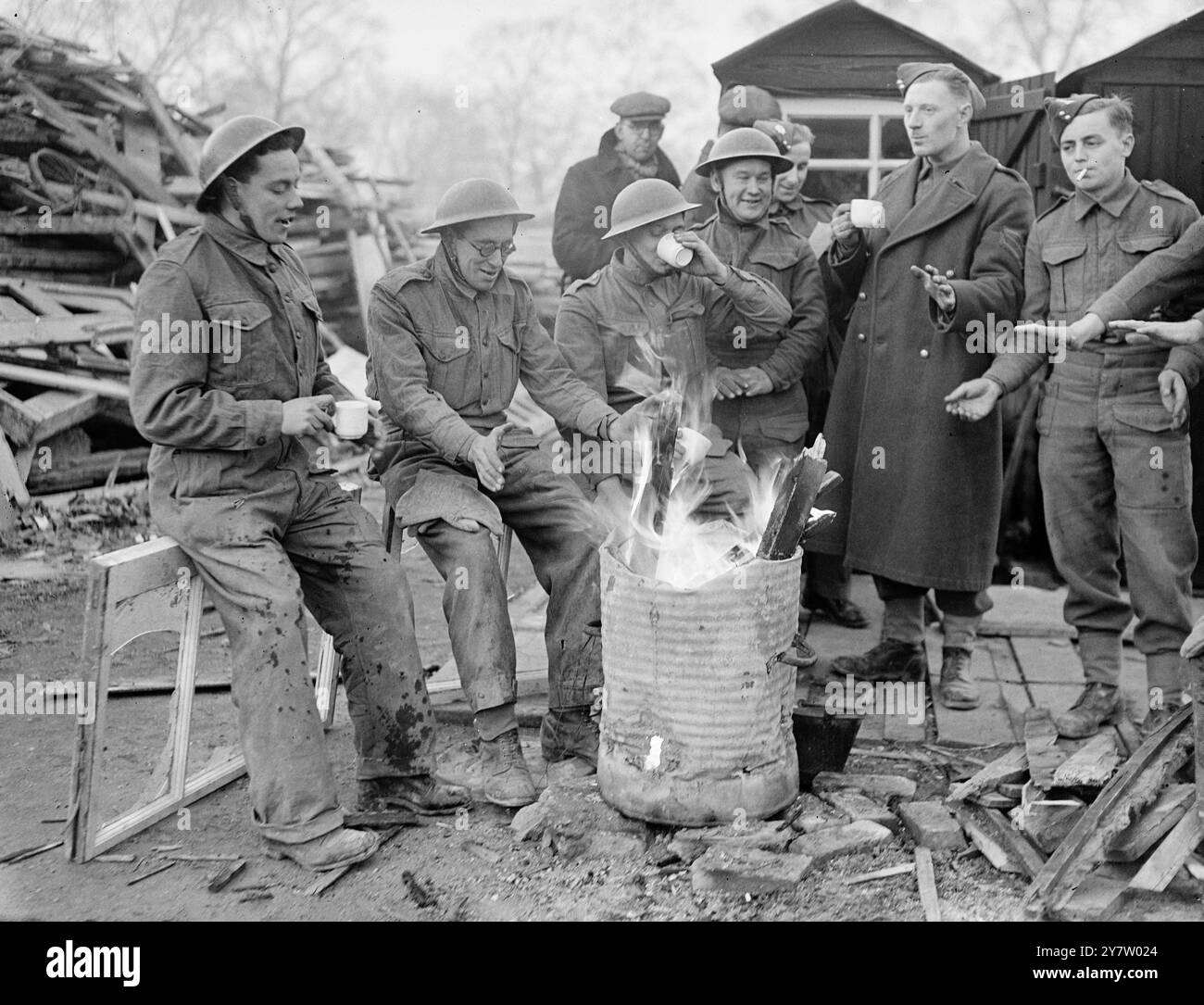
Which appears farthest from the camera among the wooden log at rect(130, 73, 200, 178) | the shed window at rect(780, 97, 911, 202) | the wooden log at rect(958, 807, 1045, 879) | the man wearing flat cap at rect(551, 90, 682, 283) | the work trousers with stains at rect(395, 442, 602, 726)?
the wooden log at rect(130, 73, 200, 178)

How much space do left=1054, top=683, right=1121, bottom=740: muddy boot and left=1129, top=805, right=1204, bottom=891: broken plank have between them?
103 centimetres

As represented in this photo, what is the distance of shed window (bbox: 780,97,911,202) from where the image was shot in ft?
24.6

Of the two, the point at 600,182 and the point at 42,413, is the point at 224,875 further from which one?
the point at 42,413

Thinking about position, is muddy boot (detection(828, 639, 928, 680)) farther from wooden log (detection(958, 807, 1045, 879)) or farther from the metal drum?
the metal drum

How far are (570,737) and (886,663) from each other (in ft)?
5.00

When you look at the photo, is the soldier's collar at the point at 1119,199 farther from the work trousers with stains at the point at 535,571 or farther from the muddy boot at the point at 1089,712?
the work trousers with stains at the point at 535,571

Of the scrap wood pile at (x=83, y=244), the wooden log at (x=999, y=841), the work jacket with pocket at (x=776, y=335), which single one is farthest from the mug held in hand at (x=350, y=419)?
the scrap wood pile at (x=83, y=244)

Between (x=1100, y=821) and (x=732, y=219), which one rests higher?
(x=732, y=219)

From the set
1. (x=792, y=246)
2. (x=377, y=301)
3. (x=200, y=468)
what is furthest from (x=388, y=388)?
(x=792, y=246)


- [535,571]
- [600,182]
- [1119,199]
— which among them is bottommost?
[535,571]

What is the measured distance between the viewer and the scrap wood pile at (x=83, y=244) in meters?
8.77

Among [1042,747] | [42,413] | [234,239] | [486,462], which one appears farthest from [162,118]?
[1042,747]

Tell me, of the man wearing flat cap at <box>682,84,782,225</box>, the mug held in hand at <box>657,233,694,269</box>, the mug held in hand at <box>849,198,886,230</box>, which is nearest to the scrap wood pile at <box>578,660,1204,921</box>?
the mug held in hand at <box>657,233,694,269</box>

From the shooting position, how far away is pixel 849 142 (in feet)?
24.9
